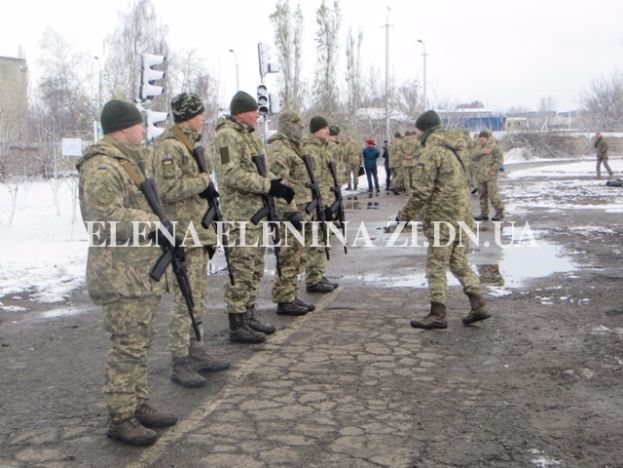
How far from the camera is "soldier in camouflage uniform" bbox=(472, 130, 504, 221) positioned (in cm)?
1494

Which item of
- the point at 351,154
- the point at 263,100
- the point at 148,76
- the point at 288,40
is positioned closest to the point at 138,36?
the point at 288,40

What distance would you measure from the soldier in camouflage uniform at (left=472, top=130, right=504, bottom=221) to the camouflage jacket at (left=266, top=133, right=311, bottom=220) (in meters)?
8.21

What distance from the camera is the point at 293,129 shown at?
23.7 ft

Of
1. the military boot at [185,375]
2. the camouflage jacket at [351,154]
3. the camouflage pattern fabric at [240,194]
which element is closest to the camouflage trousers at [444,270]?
the camouflage pattern fabric at [240,194]

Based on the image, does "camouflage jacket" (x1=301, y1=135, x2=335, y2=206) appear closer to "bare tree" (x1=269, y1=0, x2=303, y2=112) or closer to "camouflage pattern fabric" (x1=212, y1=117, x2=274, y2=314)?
"camouflage pattern fabric" (x1=212, y1=117, x2=274, y2=314)

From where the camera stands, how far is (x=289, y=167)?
7.39 meters

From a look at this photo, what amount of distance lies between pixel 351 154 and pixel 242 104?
18.6 m

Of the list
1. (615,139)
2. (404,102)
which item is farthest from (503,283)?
(615,139)

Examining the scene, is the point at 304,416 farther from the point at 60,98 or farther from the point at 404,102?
the point at 60,98

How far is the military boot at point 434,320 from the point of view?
6.52 metres

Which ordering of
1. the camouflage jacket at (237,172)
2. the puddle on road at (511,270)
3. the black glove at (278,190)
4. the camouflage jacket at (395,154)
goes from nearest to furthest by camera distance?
the camouflage jacket at (237,172) < the black glove at (278,190) < the puddle on road at (511,270) < the camouflage jacket at (395,154)

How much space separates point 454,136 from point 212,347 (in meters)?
2.91

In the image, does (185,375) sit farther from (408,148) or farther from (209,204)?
(408,148)

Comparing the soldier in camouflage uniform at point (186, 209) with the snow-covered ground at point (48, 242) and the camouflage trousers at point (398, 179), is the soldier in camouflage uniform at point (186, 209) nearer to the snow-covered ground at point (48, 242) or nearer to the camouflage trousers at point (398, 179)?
the snow-covered ground at point (48, 242)
